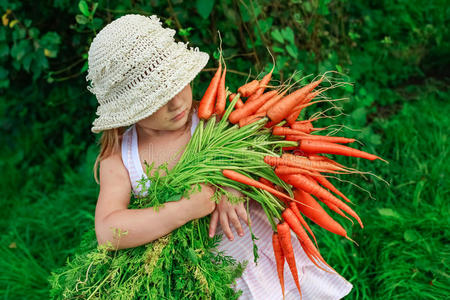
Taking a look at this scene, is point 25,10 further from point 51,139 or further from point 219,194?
point 219,194

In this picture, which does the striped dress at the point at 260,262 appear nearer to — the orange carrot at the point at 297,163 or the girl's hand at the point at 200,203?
the girl's hand at the point at 200,203

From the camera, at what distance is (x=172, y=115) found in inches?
56.6

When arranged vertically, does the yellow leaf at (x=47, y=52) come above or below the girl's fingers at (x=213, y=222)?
above

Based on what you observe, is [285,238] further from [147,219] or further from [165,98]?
[165,98]

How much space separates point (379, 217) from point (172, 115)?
1578mm

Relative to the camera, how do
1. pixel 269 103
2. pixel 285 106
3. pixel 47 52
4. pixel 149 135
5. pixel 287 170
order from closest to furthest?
pixel 287 170, pixel 285 106, pixel 269 103, pixel 149 135, pixel 47 52

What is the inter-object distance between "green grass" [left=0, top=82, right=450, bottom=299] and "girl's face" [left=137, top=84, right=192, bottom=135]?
1.21m

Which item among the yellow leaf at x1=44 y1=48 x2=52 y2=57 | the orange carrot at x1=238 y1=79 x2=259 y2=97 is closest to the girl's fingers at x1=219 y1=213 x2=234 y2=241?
the orange carrot at x1=238 y1=79 x2=259 y2=97

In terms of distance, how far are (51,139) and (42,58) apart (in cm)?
120

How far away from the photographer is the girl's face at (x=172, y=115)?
55.7 inches

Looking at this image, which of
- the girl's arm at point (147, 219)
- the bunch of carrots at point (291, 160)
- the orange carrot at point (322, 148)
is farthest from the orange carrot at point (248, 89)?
the girl's arm at point (147, 219)

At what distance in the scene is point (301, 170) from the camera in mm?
1285

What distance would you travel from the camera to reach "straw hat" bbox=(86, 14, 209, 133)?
131 cm

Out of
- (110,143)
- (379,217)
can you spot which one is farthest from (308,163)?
(379,217)
